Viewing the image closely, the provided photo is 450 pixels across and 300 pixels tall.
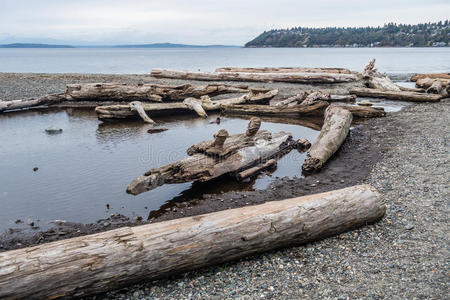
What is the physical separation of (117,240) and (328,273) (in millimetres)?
2952

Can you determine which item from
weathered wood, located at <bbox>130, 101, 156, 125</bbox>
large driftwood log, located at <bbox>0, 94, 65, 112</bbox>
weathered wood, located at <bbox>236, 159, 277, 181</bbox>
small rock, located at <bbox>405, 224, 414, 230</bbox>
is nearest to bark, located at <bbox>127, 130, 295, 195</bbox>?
weathered wood, located at <bbox>236, 159, 277, 181</bbox>

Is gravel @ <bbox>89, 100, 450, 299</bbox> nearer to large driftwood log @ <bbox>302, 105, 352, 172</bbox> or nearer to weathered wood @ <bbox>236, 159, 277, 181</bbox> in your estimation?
large driftwood log @ <bbox>302, 105, 352, 172</bbox>

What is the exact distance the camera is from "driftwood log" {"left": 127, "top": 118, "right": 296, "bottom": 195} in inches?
291

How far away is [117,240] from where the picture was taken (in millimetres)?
4676

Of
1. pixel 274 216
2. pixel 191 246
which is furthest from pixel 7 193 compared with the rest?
pixel 274 216

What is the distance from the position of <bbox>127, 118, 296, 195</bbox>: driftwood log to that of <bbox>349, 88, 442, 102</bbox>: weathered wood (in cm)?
1297

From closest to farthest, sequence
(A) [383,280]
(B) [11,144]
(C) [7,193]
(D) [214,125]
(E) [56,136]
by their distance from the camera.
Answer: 1. (A) [383,280]
2. (C) [7,193]
3. (B) [11,144]
4. (E) [56,136]
5. (D) [214,125]

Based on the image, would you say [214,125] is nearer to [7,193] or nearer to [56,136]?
[56,136]

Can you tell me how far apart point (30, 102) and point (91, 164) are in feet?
35.4

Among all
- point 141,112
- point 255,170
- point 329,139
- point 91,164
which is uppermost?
point 141,112

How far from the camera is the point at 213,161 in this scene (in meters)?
8.56

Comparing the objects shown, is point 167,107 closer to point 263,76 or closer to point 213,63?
point 263,76

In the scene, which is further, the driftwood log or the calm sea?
the calm sea

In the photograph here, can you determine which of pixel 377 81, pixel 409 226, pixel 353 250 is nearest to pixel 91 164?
pixel 353 250
